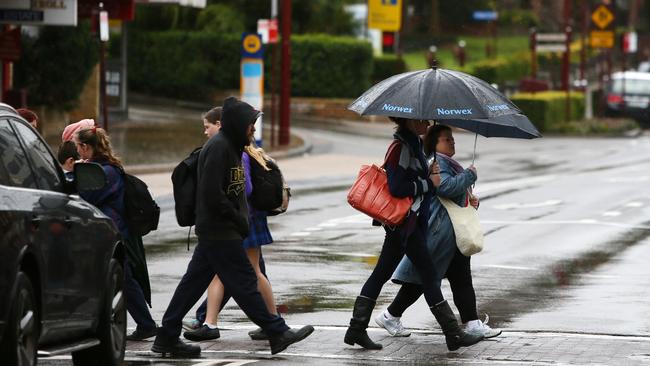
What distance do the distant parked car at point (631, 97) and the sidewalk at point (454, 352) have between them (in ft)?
139

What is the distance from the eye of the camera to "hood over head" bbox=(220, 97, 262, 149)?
32.5 ft

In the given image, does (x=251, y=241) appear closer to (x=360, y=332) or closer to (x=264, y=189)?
A: (x=264, y=189)

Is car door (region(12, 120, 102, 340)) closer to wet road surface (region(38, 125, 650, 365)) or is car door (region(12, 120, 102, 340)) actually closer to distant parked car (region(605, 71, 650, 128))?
wet road surface (region(38, 125, 650, 365))

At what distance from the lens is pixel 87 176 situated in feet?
29.4

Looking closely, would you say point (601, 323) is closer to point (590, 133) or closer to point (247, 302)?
point (247, 302)

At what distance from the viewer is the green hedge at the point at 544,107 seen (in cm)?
4678

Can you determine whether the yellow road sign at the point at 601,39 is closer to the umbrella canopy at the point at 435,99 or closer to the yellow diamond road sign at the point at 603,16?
the yellow diamond road sign at the point at 603,16

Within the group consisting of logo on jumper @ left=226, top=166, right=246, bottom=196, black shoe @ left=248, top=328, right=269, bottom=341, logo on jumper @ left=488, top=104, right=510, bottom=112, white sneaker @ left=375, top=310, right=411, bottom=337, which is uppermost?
logo on jumper @ left=488, top=104, right=510, bottom=112

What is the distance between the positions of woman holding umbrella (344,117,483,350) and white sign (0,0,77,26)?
17.9 meters

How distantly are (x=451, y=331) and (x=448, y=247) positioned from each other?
0.65 metres

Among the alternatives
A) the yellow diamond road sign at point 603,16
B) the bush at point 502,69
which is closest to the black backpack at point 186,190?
the bush at point 502,69

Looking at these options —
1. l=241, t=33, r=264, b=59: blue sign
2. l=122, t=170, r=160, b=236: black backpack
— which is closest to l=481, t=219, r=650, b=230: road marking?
l=122, t=170, r=160, b=236: black backpack

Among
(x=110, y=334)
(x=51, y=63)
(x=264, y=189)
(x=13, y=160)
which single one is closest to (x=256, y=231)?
(x=264, y=189)

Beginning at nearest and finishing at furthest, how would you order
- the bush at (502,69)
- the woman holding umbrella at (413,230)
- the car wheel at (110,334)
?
the car wheel at (110,334) → the woman holding umbrella at (413,230) → the bush at (502,69)
